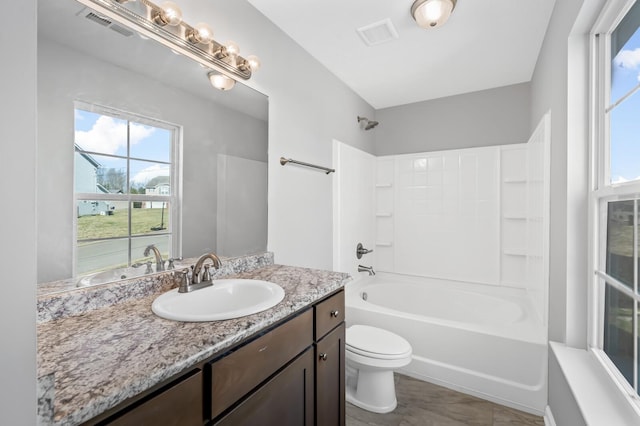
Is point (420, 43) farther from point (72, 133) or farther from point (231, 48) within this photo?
point (72, 133)

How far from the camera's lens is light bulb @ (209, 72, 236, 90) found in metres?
1.56

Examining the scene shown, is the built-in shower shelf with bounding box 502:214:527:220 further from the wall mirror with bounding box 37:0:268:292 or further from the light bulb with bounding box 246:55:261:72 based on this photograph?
A: the light bulb with bounding box 246:55:261:72

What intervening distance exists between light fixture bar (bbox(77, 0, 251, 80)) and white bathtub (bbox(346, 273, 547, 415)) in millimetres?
1962

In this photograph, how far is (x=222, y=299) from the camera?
1.31m

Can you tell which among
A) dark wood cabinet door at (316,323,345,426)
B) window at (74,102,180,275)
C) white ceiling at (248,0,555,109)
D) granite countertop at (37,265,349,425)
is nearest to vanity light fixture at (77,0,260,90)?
window at (74,102,180,275)

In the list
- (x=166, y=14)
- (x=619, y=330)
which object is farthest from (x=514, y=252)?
(x=166, y=14)

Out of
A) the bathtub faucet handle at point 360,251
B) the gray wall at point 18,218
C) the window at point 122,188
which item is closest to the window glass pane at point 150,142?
the window at point 122,188

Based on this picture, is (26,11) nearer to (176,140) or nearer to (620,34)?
(176,140)

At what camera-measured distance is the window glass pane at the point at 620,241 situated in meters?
1.12

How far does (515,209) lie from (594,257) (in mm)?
1648

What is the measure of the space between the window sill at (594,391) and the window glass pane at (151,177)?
1835mm

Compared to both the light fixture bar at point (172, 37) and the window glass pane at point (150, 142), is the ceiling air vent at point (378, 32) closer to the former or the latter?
the light fixture bar at point (172, 37)

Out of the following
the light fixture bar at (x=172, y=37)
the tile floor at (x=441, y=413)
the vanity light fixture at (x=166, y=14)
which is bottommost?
the tile floor at (x=441, y=413)

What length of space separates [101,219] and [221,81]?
2.99ft
